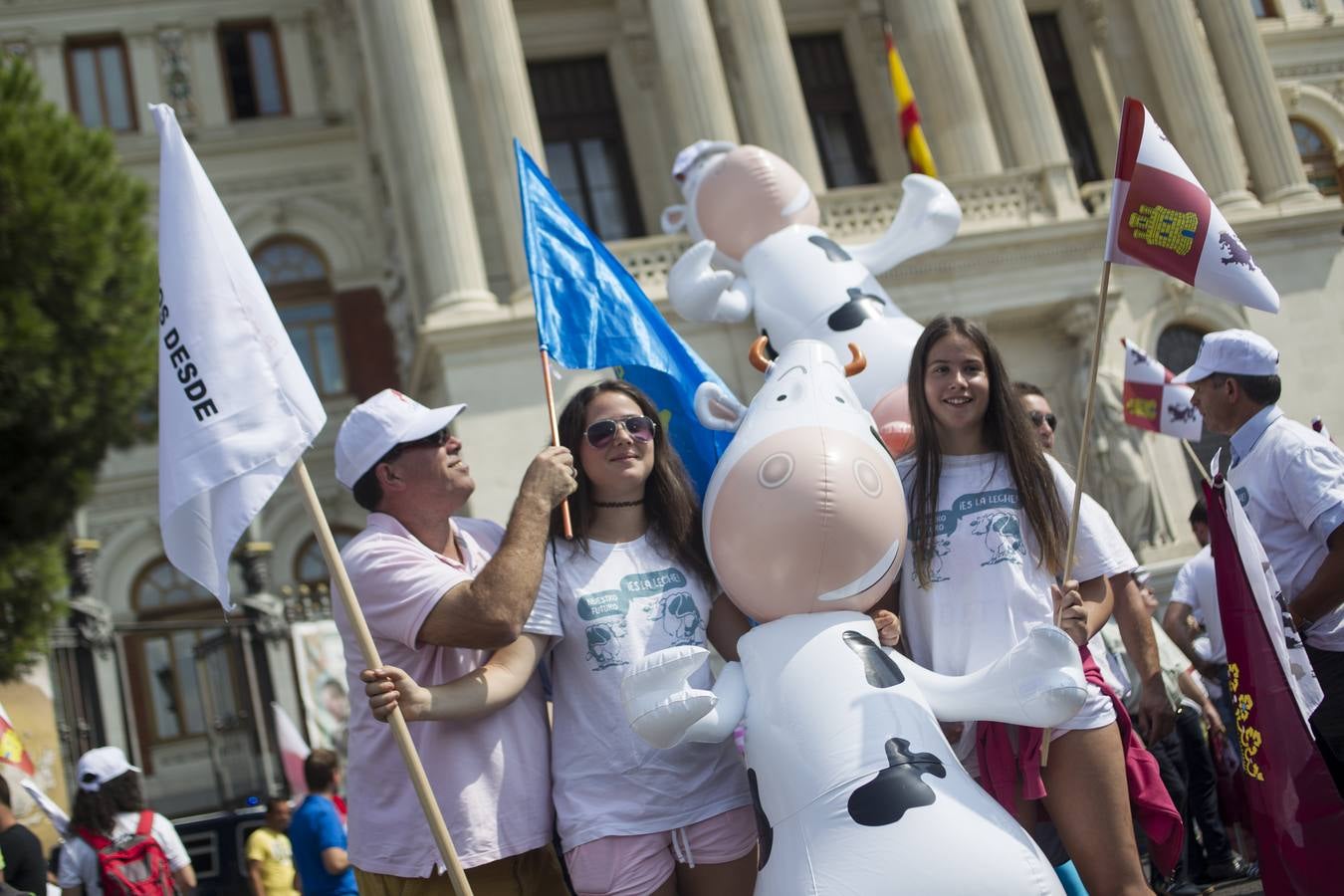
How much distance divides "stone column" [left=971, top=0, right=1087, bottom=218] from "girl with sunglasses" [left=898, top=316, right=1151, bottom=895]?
651 inches

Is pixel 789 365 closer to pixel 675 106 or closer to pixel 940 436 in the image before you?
pixel 940 436

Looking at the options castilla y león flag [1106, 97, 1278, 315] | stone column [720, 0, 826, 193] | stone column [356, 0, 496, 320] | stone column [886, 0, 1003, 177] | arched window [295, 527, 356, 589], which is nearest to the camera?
castilla y león flag [1106, 97, 1278, 315]

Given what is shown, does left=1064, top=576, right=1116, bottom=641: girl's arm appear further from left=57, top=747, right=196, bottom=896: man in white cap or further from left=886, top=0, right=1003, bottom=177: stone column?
left=886, top=0, right=1003, bottom=177: stone column

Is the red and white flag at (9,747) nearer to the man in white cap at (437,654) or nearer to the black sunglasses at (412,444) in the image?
the man in white cap at (437,654)

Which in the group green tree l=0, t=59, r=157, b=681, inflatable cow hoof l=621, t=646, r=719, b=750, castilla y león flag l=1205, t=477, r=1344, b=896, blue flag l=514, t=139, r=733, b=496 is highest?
green tree l=0, t=59, r=157, b=681

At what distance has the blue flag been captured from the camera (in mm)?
4883

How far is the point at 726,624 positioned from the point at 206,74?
76.7 ft

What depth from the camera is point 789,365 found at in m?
4.07

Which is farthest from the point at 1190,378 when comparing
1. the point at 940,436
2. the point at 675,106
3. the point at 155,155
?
the point at 155,155

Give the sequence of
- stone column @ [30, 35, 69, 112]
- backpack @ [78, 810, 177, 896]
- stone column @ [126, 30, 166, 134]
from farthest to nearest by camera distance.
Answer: stone column @ [126, 30, 166, 134] → stone column @ [30, 35, 69, 112] → backpack @ [78, 810, 177, 896]

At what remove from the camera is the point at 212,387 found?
3.58m

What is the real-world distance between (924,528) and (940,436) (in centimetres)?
32

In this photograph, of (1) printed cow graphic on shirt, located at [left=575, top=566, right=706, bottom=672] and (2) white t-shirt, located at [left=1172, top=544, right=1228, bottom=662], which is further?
(2) white t-shirt, located at [left=1172, top=544, right=1228, bottom=662]

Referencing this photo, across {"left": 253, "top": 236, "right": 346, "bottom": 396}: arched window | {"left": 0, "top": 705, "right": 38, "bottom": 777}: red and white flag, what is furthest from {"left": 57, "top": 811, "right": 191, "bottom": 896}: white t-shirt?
{"left": 253, "top": 236, "right": 346, "bottom": 396}: arched window
